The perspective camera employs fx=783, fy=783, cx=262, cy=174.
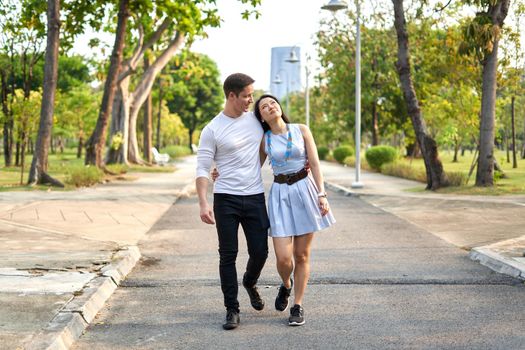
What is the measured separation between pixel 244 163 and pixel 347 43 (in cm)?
3460

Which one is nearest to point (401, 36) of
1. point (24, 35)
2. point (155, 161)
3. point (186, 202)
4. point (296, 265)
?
point (186, 202)

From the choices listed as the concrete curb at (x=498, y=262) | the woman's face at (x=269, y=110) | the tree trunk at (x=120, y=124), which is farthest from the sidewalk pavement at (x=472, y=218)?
the tree trunk at (x=120, y=124)

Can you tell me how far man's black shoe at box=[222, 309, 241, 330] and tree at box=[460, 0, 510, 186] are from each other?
13.5m

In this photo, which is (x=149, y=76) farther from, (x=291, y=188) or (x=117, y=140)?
(x=291, y=188)

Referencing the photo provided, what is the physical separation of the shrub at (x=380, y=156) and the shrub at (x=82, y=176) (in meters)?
14.3

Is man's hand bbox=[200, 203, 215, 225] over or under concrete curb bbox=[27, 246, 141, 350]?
over

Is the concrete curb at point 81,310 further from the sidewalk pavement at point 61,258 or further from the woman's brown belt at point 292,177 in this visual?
the woman's brown belt at point 292,177

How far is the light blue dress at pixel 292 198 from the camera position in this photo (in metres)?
5.66

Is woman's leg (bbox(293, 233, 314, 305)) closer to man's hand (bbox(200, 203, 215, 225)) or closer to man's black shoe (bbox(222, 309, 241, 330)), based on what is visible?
man's black shoe (bbox(222, 309, 241, 330))

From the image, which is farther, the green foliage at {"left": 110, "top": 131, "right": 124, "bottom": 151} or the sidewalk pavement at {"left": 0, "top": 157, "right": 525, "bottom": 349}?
the green foliage at {"left": 110, "top": 131, "right": 124, "bottom": 151}

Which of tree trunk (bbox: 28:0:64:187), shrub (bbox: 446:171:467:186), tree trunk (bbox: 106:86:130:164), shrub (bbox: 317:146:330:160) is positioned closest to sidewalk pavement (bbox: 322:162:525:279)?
shrub (bbox: 446:171:467:186)

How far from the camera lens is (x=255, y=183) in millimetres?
5734

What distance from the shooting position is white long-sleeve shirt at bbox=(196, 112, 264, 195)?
5629mm

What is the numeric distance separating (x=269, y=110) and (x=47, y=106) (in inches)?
622
